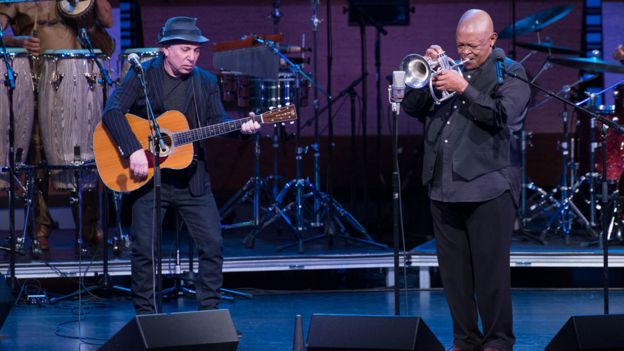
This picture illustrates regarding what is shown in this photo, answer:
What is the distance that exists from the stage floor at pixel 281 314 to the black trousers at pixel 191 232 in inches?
18.5

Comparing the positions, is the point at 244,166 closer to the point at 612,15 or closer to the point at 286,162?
the point at 286,162

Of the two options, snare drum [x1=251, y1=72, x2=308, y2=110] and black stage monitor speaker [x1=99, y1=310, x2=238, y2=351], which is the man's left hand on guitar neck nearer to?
black stage monitor speaker [x1=99, y1=310, x2=238, y2=351]

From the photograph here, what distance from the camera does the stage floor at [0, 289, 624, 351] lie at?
21.6 feet

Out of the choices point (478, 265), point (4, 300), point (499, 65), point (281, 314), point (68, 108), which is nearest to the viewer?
point (499, 65)

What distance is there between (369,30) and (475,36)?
5.71 metres

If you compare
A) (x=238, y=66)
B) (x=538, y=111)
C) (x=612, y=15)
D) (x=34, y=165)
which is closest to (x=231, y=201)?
(x=238, y=66)

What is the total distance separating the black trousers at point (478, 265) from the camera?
5496 mm

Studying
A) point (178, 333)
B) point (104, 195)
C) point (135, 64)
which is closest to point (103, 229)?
point (104, 195)

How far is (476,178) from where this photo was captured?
543cm

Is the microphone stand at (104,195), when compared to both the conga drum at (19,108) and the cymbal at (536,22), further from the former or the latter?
the cymbal at (536,22)

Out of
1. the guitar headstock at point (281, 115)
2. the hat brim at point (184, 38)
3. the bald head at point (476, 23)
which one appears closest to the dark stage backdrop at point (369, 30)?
the hat brim at point (184, 38)

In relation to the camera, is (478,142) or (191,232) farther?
(191,232)

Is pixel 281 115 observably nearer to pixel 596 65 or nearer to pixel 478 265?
pixel 478 265

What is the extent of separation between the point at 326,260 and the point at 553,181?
375cm
